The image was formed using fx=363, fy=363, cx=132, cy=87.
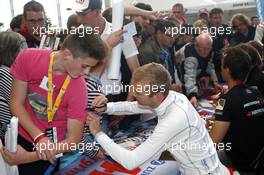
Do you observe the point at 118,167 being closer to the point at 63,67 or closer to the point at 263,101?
the point at 63,67

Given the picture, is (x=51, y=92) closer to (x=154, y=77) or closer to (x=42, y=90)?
(x=42, y=90)

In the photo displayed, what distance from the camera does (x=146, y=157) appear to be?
167 cm

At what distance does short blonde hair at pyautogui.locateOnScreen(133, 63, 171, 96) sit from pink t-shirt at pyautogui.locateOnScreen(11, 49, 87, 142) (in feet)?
0.89

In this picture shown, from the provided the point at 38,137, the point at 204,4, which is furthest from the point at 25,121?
the point at 204,4

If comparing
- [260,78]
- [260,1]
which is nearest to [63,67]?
[260,78]

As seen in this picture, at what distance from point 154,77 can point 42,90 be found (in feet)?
1.70

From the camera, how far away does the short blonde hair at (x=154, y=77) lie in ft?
5.45

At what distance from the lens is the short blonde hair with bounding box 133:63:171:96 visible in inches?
65.4

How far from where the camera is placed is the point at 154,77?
1.66 meters

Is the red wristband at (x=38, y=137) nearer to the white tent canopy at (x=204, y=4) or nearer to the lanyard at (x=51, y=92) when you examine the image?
the lanyard at (x=51, y=92)

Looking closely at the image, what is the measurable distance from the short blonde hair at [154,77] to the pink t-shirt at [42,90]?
27 cm

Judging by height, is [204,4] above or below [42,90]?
above

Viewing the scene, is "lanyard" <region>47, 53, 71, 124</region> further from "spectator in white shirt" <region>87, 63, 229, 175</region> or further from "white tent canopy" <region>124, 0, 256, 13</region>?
"white tent canopy" <region>124, 0, 256, 13</region>

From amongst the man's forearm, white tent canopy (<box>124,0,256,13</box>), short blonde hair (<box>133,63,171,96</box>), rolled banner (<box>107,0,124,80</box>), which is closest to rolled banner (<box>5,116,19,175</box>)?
the man's forearm
